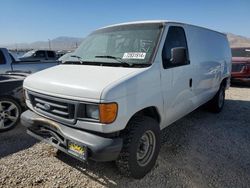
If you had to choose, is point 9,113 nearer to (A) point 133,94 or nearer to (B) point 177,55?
(A) point 133,94

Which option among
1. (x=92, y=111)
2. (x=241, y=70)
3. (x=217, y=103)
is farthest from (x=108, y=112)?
(x=241, y=70)

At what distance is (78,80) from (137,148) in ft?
3.68

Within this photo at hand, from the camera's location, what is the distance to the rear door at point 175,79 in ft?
11.3

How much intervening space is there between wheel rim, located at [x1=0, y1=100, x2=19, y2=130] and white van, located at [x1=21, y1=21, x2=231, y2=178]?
145 cm

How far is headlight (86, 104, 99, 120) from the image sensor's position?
2637mm

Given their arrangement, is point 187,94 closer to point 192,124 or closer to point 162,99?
point 162,99

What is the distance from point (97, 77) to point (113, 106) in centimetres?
48

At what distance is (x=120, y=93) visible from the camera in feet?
8.74

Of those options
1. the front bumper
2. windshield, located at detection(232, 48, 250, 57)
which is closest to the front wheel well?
the front bumper

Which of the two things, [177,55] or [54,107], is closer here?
[54,107]

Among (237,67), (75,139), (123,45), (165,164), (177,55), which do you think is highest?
(123,45)

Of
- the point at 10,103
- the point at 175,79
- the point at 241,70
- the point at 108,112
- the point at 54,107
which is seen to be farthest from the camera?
the point at 241,70

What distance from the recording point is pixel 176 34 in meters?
3.85

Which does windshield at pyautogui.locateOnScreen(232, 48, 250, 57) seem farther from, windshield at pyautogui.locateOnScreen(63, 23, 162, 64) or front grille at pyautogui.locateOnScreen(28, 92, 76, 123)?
front grille at pyautogui.locateOnScreen(28, 92, 76, 123)
